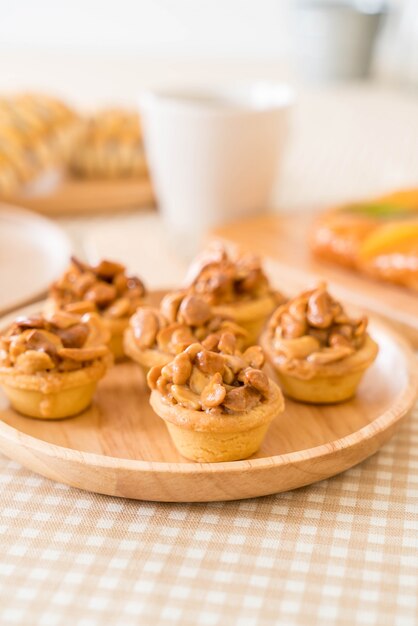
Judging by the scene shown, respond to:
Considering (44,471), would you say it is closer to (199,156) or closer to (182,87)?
(199,156)

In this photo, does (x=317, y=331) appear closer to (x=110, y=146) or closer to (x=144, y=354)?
(x=144, y=354)

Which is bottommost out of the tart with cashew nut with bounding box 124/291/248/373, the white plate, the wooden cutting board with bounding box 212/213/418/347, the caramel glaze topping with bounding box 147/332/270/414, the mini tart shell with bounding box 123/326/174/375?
the wooden cutting board with bounding box 212/213/418/347

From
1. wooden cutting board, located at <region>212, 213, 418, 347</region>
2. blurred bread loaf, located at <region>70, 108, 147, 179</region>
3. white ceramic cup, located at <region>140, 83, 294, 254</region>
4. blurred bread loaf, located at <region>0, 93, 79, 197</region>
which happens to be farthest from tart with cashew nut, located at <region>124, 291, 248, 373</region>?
blurred bread loaf, located at <region>70, 108, 147, 179</region>

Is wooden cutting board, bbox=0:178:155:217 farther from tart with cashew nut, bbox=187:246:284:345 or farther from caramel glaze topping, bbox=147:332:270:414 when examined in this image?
caramel glaze topping, bbox=147:332:270:414

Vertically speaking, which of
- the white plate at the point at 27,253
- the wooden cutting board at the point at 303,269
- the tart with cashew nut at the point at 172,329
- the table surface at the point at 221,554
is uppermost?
the tart with cashew nut at the point at 172,329

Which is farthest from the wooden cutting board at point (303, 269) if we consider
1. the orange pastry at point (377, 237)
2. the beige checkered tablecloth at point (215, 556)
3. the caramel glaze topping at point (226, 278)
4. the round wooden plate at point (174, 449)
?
the beige checkered tablecloth at point (215, 556)

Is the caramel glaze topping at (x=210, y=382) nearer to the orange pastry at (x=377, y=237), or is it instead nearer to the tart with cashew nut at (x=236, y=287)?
the tart with cashew nut at (x=236, y=287)

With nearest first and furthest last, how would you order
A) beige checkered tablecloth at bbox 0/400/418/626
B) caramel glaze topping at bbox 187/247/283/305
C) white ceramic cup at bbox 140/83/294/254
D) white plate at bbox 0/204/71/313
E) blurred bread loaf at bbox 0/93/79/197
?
beige checkered tablecloth at bbox 0/400/418/626, caramel glaze topping at bbox 187/247/283/305, white plate at bbox 0/204/71/313, white ceramic cup at bbox 140/83/294/254, blurred bread loaf at bbox 0/93/79/197
